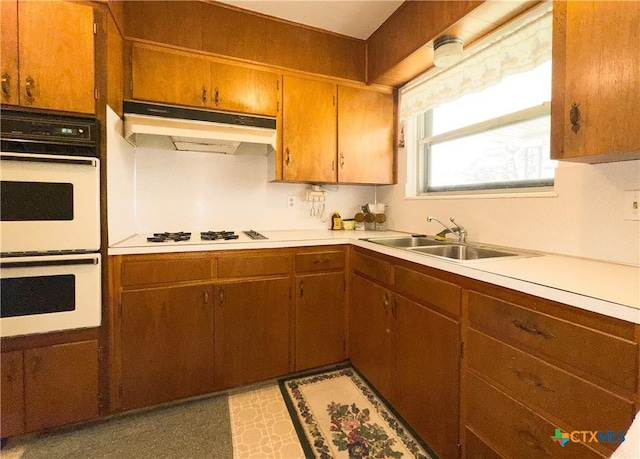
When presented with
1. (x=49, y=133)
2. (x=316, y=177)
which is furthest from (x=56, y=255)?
(x=316, y=177)

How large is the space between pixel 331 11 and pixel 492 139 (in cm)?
140

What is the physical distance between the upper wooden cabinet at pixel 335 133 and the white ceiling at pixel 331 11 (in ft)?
1.35

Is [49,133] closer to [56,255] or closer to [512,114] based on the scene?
[56,255]

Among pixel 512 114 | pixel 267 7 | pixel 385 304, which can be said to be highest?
pixel 267 7

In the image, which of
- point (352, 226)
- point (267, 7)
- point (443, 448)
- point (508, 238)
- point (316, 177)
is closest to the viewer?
point (443, 448)

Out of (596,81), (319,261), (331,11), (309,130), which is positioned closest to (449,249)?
(319,261)

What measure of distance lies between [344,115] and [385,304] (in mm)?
1534

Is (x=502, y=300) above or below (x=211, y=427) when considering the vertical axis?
→ above

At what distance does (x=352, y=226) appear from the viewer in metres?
2.65

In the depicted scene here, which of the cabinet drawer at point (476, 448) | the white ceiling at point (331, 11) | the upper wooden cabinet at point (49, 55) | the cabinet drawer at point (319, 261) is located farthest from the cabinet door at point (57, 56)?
the cabinet drawer at point (476, 448)

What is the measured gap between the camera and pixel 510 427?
3.26 ft

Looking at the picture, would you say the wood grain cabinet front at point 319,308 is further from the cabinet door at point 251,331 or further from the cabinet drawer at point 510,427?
the cabinet drawer at point 510,427

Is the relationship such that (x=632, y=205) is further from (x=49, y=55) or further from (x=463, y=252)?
(x=49, y=55)

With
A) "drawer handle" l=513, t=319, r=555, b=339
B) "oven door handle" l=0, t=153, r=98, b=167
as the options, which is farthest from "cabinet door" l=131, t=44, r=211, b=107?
"drawer handle" l=513, t=319, r=555, b=339
